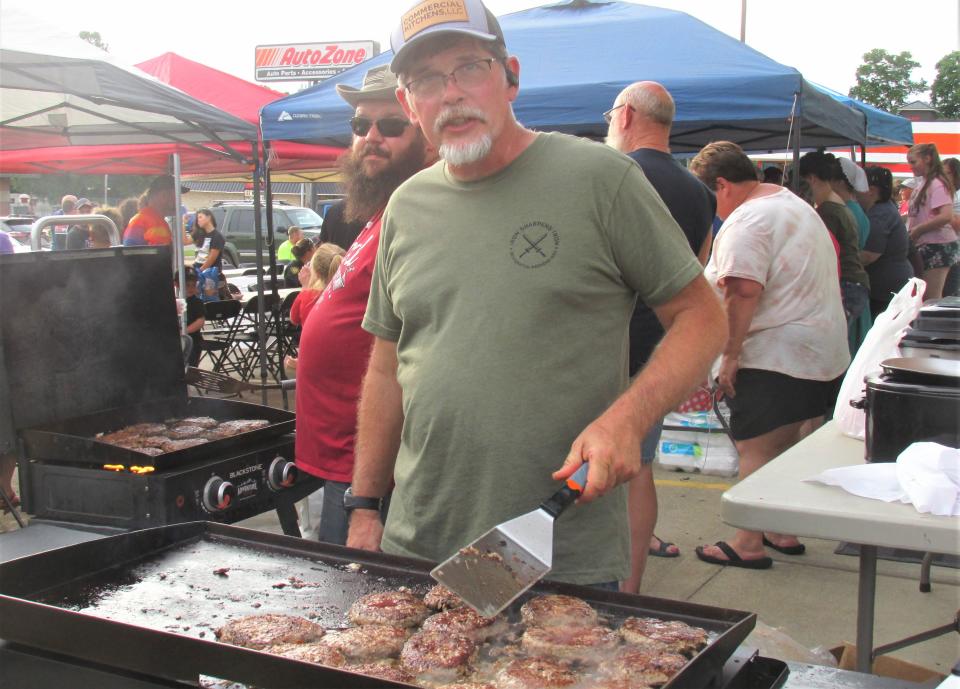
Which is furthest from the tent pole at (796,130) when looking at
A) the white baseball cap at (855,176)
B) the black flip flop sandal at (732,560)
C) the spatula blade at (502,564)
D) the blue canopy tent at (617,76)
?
the spatula blade at (502,564)

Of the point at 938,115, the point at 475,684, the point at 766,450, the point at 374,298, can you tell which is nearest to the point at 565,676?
the point at 475,684

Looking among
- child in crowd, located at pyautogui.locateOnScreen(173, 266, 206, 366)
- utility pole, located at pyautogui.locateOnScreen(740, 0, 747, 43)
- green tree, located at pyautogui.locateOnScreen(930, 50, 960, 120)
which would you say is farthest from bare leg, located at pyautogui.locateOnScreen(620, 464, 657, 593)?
green tree, located at pyautogui.locateOnScreen(930, 50, 960, 120)

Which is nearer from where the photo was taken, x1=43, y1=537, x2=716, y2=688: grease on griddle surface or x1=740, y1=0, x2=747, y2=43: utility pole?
x1=43, y1=537, x2=716, y2=688: grease on griddle surface

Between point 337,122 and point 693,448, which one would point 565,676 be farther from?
point 337,122

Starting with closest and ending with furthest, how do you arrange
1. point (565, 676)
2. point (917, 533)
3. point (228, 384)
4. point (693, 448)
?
1. point (565, 676)
2. point (917, 533)
3. point (228, 384)
4. point (693, 448)

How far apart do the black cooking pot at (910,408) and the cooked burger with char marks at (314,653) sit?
1.58 metres

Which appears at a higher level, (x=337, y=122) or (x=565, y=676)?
(x=337, y=122)

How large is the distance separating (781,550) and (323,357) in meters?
3.07

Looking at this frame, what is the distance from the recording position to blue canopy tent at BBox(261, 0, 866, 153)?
20.2ft

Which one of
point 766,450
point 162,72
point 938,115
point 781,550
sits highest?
point 938,115

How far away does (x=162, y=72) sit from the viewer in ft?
35.2

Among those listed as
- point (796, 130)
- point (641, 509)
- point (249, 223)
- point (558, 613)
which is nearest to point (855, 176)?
point (796, 130)

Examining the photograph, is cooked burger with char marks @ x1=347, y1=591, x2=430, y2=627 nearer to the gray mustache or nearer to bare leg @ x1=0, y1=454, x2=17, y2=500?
the gray mustache

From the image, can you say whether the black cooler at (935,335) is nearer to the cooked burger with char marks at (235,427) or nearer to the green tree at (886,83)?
the cooked burger with char marks at (235,427)
